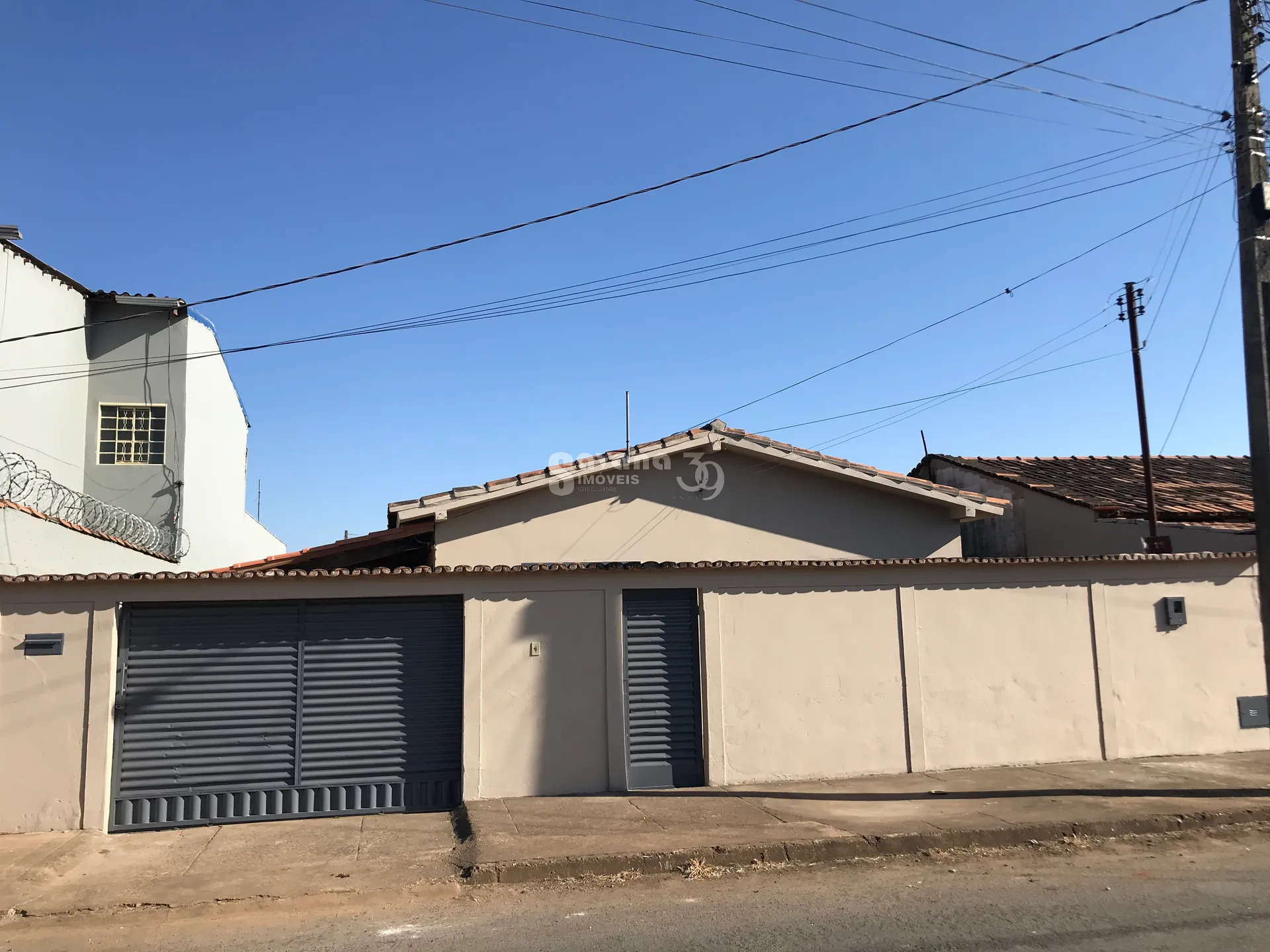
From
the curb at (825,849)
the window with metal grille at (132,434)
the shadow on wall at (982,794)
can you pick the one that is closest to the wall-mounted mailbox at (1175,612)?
the shadow on wall at (982,794)

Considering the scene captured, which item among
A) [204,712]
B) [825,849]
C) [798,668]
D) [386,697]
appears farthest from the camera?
[798,668]

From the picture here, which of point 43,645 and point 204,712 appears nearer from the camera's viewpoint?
point 43,645

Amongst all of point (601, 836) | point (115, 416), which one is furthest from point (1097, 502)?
point (115, 416)

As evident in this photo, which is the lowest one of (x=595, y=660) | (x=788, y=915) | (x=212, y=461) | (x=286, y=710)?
(x=788, y=915)

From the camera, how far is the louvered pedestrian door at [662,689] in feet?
33.8

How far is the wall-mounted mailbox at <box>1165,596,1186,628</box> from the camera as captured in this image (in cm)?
1186

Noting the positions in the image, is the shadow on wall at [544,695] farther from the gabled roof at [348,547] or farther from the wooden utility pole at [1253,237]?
the wooden utility pole at [1253,237]

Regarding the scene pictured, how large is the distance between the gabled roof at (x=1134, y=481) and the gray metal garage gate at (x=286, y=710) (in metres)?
13.4

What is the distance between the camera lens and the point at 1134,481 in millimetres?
20594

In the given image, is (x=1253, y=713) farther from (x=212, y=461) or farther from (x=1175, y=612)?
(x=212, y=461)

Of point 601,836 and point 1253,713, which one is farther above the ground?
point 1253,713

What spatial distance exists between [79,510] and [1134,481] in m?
21.5

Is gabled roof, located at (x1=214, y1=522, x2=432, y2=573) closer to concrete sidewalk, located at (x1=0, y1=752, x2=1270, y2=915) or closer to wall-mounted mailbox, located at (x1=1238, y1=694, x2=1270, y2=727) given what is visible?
concrete sidewalk, located at (x1=0, y1=752, x2=1270, y2=915)

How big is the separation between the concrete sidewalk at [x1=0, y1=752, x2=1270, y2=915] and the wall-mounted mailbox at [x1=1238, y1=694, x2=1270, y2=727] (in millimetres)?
1778
